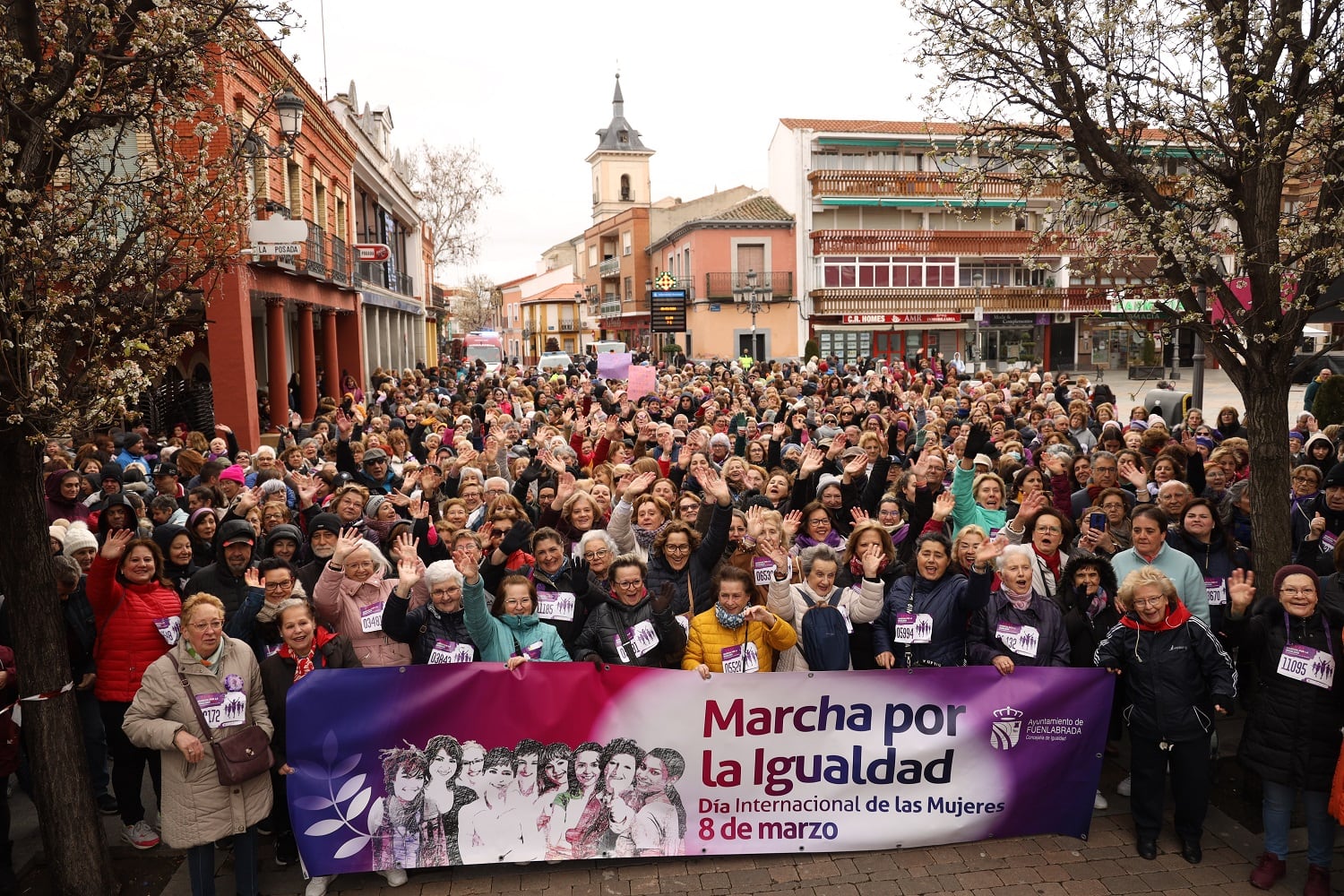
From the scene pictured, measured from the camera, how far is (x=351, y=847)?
529 centimetres

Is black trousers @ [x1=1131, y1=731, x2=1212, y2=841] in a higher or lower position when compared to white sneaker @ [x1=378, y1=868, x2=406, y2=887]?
higher

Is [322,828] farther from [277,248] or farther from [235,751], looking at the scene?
[277,248]

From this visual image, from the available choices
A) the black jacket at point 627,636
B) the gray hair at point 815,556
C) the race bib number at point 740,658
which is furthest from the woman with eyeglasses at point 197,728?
the gray hair at point 815,556

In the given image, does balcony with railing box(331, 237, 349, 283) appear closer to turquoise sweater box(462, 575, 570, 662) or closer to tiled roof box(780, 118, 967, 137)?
turquoise sweater box(462, 575, 570, 662)

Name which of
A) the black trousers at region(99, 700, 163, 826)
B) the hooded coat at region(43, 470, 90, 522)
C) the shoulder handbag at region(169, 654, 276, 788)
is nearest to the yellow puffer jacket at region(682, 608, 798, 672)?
the shoulder handbag at region(169, 654, 276, 788)

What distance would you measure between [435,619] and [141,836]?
7.27 ft

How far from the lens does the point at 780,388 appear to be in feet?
69.6

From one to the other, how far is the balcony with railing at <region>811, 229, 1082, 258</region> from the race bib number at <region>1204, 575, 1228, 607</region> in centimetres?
4288

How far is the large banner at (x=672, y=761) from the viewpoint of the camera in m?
5.30

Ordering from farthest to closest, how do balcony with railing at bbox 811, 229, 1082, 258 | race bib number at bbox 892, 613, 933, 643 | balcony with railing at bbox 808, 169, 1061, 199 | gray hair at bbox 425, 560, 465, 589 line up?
balcony with railing at bbox 811, 229, 1082, 258 < balcony with railing at bbox 808, 169, 1061, 199 < race bib number at bbox 892, 613, 933, 643 < gray hair at bbox 425, 560, 465, 589

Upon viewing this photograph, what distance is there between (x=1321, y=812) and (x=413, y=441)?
1151 centimetres

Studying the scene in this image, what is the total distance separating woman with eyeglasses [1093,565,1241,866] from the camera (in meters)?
5.28

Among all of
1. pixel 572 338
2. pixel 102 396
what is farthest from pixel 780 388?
pixel 572 338

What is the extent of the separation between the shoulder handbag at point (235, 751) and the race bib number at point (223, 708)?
0.02 m
